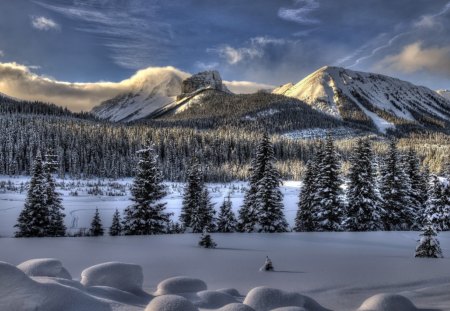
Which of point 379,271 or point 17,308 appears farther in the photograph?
point 379,271

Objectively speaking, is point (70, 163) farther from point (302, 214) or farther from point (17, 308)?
point (17, 308)

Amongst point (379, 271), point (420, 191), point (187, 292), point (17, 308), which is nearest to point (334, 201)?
point (420, 191)

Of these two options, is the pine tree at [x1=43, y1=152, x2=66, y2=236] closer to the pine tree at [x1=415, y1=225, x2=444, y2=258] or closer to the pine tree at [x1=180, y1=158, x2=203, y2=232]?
the pine tree at [x1=180, y1=158, x2=203, y2=232]

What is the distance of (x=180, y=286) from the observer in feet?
21.8

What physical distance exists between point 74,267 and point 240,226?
1724 centimetres

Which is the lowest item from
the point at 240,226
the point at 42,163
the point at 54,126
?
the point at 240,226

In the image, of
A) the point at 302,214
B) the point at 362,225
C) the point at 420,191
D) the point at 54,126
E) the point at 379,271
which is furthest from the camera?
the point at 54,126

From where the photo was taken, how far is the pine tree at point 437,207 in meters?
25.3

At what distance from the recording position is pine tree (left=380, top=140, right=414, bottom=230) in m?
26.4

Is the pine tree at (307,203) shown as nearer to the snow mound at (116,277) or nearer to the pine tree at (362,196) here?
the pine tree at (362,196)

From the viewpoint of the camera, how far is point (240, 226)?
25.8 m

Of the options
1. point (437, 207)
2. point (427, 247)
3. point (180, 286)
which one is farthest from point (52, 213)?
point (437, 207)

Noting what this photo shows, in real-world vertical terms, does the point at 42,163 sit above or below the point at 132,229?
above

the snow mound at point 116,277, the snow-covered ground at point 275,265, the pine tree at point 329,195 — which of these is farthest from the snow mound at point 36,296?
the pine tree at point 329,195
